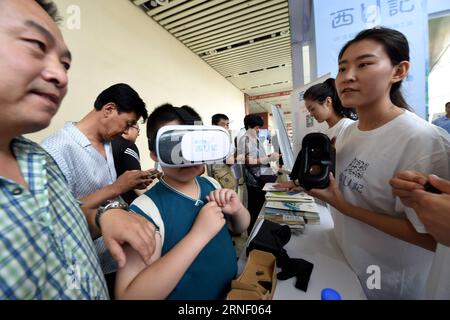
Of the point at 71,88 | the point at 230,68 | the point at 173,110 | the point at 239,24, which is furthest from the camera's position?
the point at 230,68

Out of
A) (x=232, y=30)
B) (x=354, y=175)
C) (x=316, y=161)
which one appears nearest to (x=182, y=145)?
(x=316, y=161)

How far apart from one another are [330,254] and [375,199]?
329mm

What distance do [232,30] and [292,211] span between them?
3559mm

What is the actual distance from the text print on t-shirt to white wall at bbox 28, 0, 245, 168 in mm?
2140

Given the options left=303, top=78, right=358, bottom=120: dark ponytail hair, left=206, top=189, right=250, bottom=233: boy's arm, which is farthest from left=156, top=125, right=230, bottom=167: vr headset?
left=303, top=78, right=358, bottom=120: dark ponytail hair

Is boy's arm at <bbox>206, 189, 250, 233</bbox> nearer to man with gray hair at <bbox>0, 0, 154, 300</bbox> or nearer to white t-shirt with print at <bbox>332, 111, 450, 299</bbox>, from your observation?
man with gray hair at <bbox>0, 0, 154, 300</bbox>

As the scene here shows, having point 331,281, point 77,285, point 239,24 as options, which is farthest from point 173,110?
point 239,24

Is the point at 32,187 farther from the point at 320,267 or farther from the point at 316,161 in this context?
the point at 320,267

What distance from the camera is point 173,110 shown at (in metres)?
0.63

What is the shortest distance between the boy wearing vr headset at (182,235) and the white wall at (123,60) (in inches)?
65.8

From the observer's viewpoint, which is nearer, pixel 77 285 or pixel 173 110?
pixel 77 285

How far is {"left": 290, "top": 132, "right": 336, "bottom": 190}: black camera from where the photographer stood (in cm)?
69

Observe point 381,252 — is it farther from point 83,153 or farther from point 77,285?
point 83,153

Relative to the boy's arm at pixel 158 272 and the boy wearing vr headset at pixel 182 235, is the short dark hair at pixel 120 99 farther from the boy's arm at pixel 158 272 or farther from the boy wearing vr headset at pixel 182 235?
the boy's arm at pixel 158 272
